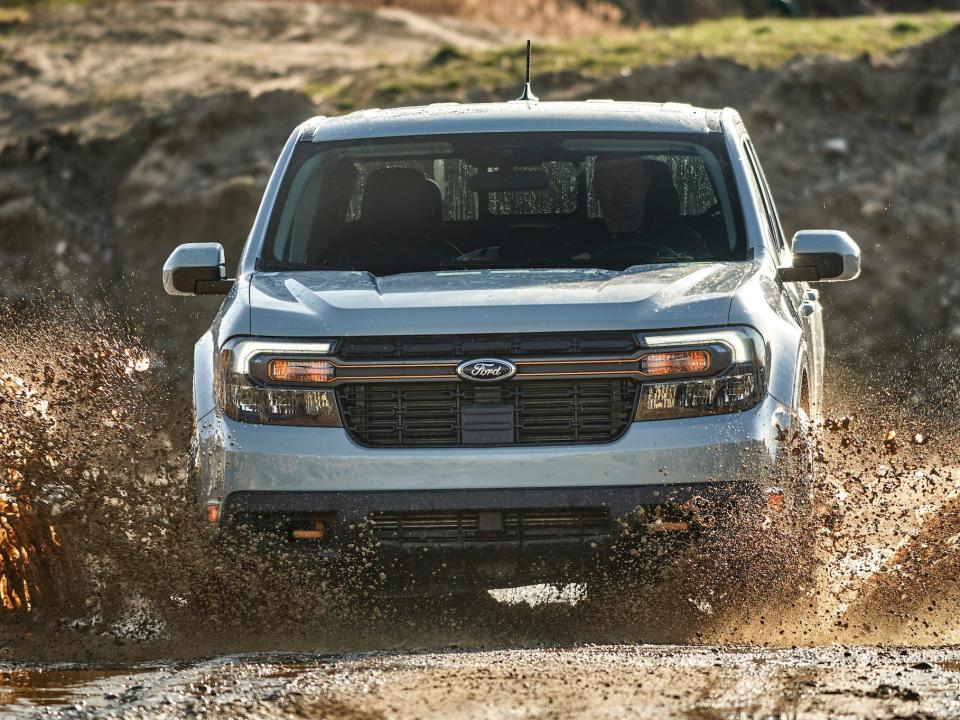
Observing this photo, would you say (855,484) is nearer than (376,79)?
Yes

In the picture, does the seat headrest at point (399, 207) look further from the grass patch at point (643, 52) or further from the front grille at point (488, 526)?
the grass patch at point (643, 52)

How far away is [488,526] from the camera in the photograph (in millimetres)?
6227

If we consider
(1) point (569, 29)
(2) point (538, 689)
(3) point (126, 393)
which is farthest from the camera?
(1) point (569, 29)

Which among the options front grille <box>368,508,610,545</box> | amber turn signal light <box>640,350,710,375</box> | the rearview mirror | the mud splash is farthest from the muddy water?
the rearview mirror

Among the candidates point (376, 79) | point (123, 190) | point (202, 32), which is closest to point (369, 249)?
point (123, 190)

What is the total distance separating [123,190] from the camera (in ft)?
70.1

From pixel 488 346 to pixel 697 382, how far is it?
66cm

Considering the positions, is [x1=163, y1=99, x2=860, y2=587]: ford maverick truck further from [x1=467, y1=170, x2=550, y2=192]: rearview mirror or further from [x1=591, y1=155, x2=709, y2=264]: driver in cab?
[x1=467, y1=170, x2=550, y2=192]: rearview mirror

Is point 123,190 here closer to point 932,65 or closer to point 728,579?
point 932,65

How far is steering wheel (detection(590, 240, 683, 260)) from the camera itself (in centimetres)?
724

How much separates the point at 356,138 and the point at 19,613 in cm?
224

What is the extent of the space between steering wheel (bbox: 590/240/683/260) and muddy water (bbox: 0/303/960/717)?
34.1 inches

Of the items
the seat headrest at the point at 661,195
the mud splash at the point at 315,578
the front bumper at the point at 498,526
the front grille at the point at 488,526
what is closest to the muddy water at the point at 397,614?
the mud splash at the point at 315,578

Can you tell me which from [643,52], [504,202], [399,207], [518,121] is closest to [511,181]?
[504,202]
